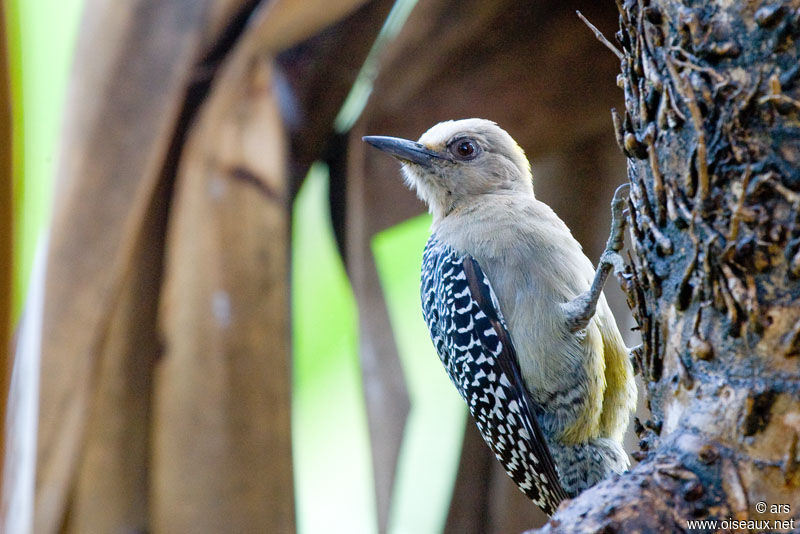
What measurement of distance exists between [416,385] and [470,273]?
178 cm

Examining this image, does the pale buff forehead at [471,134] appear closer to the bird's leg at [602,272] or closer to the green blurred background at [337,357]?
the green blurred background at [337,357]

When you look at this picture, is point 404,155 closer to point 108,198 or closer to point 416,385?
point 108,198

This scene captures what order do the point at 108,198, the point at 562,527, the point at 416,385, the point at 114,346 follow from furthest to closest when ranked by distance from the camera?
the point at 416,385, the point at 114,346, the point at 108,198, the point at 562,527

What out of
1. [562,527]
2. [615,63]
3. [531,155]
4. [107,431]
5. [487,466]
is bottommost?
[487,466]

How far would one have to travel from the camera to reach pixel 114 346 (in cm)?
404

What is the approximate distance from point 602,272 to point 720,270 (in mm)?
1066

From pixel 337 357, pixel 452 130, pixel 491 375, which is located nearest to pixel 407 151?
pixel 452 130

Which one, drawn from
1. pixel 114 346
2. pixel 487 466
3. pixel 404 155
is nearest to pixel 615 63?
pixel 404 155

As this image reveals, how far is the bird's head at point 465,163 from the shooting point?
11.7 ft

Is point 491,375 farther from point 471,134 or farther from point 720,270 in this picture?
point 720,270

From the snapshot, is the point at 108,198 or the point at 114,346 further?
the point at 114,346

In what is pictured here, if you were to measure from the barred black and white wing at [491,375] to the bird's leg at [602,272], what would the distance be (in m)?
0.27

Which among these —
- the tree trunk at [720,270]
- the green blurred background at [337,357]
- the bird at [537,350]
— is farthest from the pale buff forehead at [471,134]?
the tree trunk at [720,270]

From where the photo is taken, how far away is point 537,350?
9.93ft
